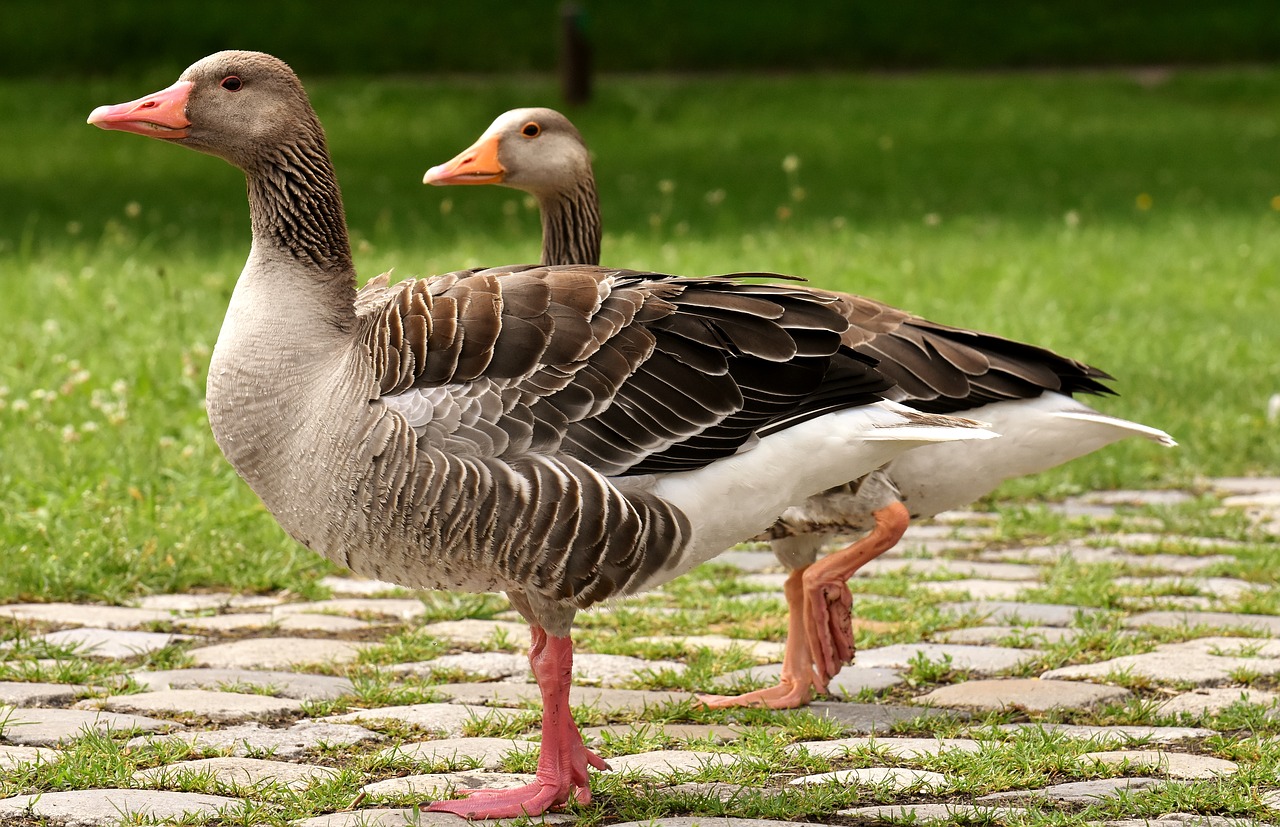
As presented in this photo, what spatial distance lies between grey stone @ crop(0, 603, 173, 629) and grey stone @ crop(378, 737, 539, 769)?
1629 mm

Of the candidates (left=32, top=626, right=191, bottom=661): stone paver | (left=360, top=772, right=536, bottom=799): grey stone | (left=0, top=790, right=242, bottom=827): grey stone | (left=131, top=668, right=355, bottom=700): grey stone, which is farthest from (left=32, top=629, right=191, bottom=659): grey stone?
(left=360, top=772, right=536, bottom=799): grey stone

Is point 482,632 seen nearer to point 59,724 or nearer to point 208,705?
point 208,705

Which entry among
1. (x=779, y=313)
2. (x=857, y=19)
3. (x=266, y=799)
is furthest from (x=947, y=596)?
(x=857, y=19)

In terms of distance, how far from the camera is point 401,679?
479 centimetres

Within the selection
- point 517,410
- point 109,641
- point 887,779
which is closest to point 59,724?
point 109,641

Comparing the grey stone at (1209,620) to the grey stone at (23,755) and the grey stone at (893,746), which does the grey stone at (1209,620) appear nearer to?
the grey stone at (893,746)

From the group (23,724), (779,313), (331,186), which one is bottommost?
(23,724)

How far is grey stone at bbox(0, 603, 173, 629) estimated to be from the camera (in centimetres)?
530

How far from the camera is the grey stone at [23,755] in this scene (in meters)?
3.87

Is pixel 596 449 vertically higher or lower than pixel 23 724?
higher

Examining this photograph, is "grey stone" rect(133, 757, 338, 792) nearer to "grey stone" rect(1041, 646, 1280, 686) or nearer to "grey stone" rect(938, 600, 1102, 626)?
"grey stone" rect(1041, 646, 1280, 686)

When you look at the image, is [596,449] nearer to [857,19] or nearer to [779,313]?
[779,313]

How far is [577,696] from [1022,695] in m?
1.28

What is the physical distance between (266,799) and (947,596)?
2.79 m
